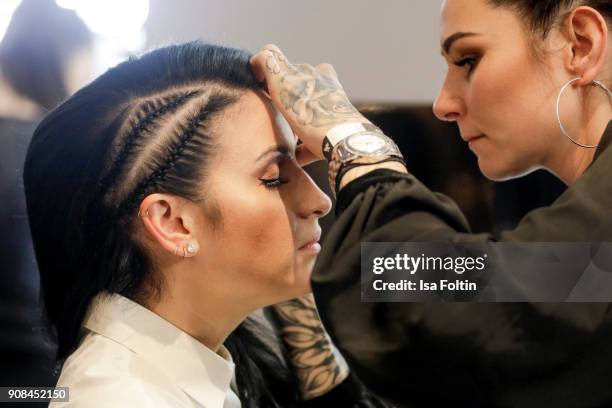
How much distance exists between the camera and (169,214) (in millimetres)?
1079

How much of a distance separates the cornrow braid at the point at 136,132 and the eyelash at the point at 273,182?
16cm

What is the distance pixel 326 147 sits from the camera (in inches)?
35.3

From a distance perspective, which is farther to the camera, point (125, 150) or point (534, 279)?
point (125, 150)

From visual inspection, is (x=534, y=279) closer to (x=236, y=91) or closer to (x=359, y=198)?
(x=359, y=198)

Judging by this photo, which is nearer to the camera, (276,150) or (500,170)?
(500,170)

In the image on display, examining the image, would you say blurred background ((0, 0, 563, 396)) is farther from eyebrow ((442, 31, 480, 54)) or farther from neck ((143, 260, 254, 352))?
eyebrow ((442, 31, 480, 54))

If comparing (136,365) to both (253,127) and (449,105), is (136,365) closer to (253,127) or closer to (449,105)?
(253,127)

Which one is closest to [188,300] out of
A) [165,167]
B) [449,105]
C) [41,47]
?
[165,167]

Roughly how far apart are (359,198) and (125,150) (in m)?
0.41

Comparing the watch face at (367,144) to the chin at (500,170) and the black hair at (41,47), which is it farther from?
the black hair at (41,47)

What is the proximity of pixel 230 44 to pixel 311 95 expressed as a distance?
40 centimetres

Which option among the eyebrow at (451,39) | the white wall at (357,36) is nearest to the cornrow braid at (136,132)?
the eyebrow at (451,39)

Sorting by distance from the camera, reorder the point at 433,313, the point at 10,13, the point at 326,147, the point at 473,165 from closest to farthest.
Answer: the point at 433,313, the point at 326,147, the point at 10,13, the point at 473,165

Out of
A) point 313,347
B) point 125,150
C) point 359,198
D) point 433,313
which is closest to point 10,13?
point 125,150
